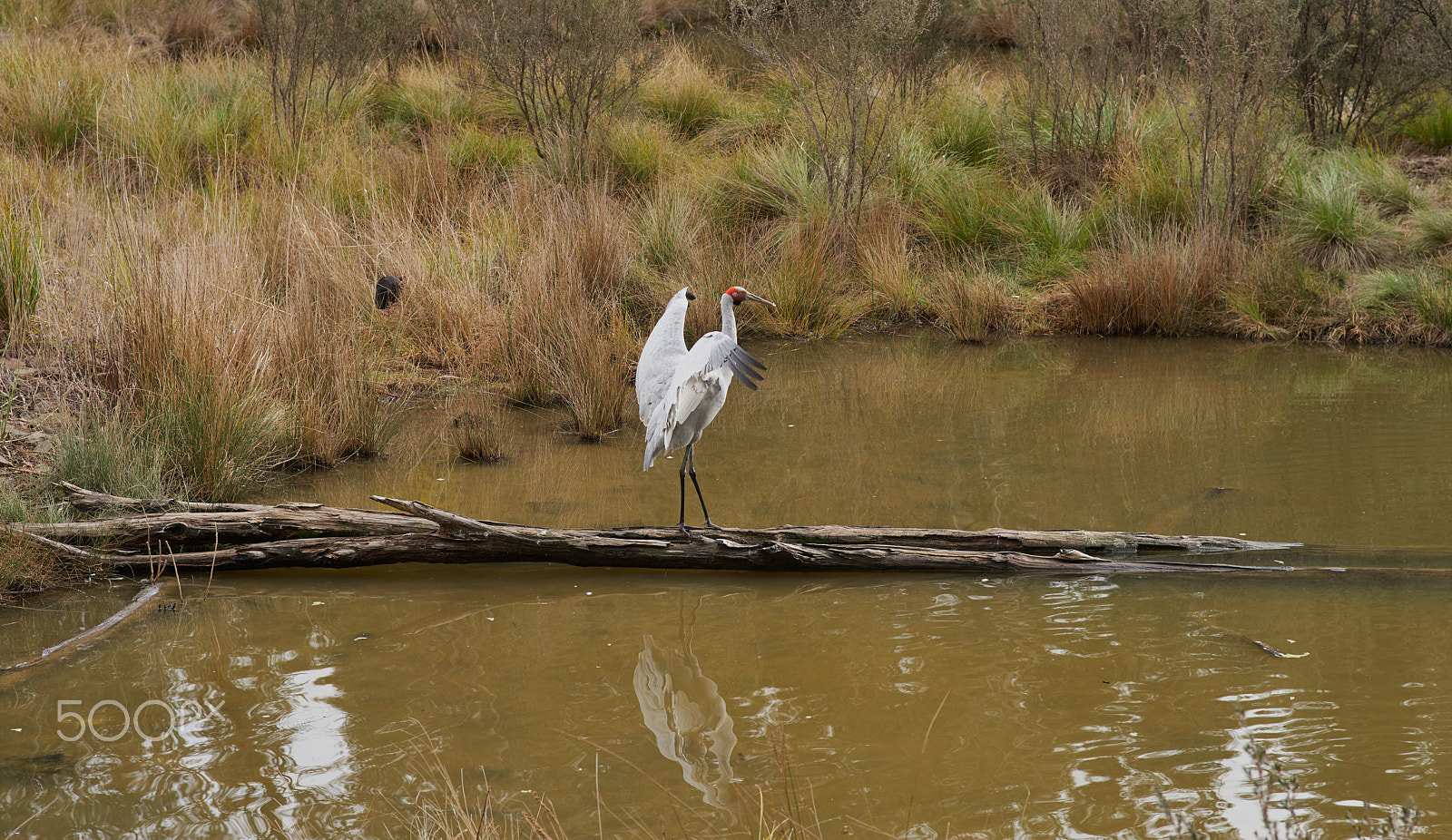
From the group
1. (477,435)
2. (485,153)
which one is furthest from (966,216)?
(477,435)

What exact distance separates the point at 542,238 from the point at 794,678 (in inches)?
180

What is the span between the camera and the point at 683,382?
3797 millimetres

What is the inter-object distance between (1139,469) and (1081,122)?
5151 mm

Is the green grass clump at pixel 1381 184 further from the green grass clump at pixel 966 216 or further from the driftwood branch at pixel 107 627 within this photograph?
the driftwood branch at pixel 107 627

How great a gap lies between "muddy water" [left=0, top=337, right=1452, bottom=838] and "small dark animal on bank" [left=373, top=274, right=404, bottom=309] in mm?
2068

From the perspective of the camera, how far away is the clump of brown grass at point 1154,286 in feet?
23.1

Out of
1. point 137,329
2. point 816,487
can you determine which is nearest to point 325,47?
point 137,329

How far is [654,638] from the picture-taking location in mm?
3244

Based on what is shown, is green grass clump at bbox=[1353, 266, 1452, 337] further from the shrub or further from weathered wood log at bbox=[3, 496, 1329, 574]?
the shrub

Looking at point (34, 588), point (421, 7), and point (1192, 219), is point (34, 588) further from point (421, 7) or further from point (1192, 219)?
point (421, 7)

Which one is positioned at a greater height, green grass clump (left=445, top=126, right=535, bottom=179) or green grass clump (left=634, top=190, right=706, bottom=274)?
green grass clump (left=445, top=126, right=535, bottom=179)

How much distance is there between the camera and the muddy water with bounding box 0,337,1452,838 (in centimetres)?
240

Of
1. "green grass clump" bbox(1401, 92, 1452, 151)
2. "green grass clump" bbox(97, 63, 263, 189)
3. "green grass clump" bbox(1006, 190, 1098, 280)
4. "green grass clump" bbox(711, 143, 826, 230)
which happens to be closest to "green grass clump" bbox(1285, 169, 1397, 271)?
"green grass clump" bbox(1006, 190, 1098, 280)

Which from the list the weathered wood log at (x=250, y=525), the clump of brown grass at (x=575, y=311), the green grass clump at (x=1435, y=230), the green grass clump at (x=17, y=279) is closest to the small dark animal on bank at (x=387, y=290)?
the clump of brown grass at (x=575, y=311)
